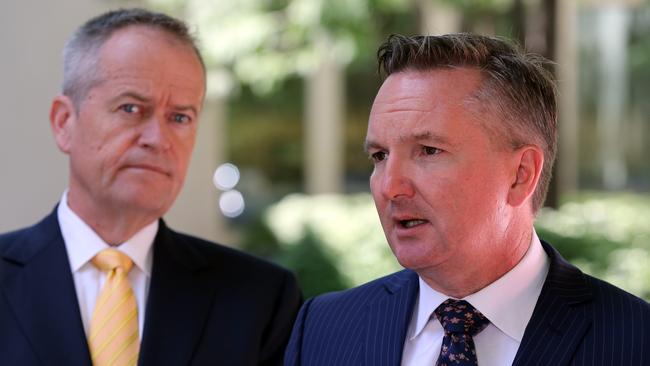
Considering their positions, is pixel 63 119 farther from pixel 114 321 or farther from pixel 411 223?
pixel 411 223

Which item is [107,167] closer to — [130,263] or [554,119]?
[130,263]

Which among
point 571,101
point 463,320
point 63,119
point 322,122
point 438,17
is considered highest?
point 438,17

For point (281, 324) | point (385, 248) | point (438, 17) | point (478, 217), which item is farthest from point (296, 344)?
point (438, 17)

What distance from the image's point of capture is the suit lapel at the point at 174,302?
3051 millimetres

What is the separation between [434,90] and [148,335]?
123 cm

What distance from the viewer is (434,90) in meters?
2.45

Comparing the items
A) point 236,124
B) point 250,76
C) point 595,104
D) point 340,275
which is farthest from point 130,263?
point 595,104

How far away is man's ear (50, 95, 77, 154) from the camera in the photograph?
10.6 ft

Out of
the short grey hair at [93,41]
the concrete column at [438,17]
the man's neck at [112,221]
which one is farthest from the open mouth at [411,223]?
the concrete column at [438,17]

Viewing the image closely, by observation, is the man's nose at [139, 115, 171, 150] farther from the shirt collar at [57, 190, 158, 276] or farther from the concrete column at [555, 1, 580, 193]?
the concrete column at [555, 1, 580, 193]

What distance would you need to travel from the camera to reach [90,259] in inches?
124

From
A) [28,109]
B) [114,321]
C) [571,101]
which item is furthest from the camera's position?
[571,101]

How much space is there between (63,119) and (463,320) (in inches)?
61.7

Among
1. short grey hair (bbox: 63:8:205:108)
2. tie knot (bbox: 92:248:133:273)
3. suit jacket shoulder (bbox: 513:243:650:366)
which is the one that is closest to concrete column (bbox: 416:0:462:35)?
short grey hair (bbox: 63:8:205:108)
